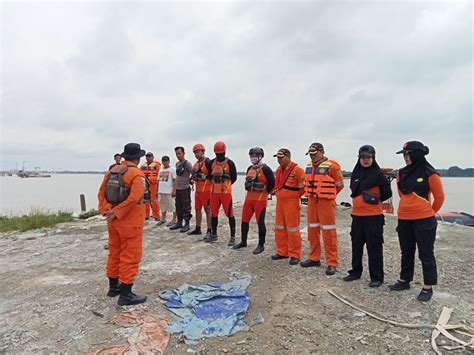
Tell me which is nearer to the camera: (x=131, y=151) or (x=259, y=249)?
(x=131, y=151)

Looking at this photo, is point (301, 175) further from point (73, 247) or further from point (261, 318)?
point (73, 247)

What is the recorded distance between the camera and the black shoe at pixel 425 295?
359cm

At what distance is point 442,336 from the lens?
2906mm

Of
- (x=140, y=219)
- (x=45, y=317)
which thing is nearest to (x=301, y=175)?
(x=140, y=219)

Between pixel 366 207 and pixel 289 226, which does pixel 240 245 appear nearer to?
pixel 289 226

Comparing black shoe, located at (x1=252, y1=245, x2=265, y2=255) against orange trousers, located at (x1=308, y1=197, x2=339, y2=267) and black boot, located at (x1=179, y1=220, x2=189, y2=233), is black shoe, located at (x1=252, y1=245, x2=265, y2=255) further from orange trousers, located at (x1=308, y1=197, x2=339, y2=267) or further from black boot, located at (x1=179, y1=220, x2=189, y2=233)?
black boot, located at (x1=179, y1=220, x2=189, y2=233)

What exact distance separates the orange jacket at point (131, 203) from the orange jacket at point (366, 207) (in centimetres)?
265

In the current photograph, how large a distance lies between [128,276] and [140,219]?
2.02 ft

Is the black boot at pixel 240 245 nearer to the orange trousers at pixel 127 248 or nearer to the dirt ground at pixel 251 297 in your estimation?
the dirt ground at pixel 251 297

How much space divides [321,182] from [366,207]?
700mm

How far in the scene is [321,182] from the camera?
454cm

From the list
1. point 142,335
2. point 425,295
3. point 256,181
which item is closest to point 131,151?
point 142,335

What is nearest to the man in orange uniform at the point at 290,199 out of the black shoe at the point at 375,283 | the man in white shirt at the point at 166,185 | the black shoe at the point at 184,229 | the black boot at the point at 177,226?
the black shoe at the point at 375,283

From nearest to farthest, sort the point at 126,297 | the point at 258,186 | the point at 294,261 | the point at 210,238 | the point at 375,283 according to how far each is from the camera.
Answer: the point at 126,297
the point at 375,283
the point at 294,261
the point at 258,186
the point at 210,238
